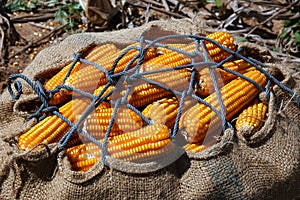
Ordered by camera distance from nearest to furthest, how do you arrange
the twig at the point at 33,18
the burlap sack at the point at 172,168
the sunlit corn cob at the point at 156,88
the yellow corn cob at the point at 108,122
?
the burlap sack at the point at 172,168
the yellow corn cob at the point at 108,122
the sunlit corn cob at the point at 156,88
the twig at the point at 33,18

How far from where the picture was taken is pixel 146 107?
2.48 meters

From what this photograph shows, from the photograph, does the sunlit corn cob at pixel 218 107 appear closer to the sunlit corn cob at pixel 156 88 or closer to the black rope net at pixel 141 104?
the black rope net at pixel 141 104

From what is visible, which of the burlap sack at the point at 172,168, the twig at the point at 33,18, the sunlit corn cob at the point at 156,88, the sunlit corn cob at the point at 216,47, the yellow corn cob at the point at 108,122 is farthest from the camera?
the twig at the point at 33,18

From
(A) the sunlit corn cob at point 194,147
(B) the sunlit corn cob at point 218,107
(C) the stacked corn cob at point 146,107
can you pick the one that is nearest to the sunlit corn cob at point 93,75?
(C) the stacked corn cob at point 146,107

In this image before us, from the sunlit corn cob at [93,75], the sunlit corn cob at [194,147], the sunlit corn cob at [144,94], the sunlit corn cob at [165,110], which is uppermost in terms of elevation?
the sunlit corn cob at [93,75]

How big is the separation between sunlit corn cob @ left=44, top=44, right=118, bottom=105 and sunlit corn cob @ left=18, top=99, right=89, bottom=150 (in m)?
0.09

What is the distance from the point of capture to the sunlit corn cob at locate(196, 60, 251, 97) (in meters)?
2.53

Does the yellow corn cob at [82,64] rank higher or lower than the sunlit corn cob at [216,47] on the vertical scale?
lower

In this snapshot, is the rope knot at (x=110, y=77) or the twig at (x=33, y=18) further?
the twig at (x=33, y=18)

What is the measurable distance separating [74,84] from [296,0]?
8.95 ft

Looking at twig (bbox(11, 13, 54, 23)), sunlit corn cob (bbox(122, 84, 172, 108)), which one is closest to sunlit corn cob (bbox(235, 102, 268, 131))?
sunlit corn cob (bbox(122, 84, 172, 108))

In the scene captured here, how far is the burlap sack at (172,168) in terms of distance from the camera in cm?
221

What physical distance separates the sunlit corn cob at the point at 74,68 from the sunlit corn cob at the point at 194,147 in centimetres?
71

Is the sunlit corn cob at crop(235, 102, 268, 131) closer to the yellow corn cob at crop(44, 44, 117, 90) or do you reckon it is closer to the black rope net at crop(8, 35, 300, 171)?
the black rope net at crop(8, 35, 300, 171)
